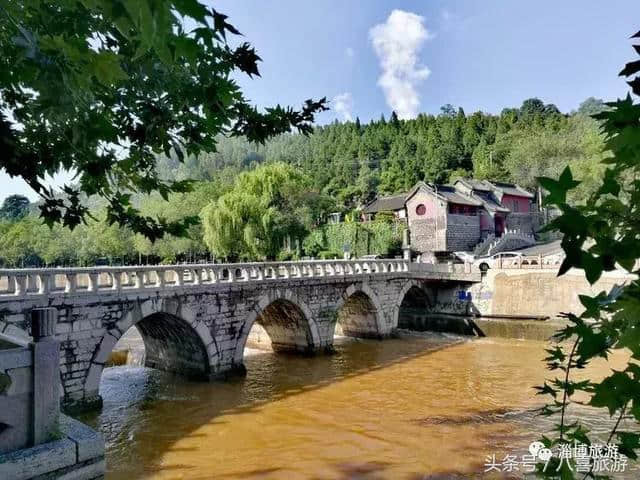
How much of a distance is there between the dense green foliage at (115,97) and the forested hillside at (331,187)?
10.9 ft

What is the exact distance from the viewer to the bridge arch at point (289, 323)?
19.7 metres

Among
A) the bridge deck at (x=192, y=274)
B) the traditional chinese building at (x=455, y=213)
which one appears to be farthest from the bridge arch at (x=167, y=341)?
the traditional chinese building at (x=455, y=213)

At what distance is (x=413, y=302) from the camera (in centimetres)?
2959

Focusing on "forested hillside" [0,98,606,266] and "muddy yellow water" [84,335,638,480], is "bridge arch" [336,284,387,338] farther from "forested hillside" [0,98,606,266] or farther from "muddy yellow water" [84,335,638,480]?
"forested hillside" [0,98,606,266]

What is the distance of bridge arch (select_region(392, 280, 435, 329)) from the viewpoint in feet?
88.0

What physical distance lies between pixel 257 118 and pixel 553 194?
3.60 metres

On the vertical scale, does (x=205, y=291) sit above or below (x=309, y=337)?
above

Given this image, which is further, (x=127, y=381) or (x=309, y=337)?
(x=309, y=337)

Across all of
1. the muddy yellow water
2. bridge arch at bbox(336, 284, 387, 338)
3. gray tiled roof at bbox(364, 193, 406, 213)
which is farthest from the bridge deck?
gray tiled roof at bbox(364, 193, 406, 213)

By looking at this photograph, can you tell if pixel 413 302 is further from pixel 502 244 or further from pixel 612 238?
pixel 612 238

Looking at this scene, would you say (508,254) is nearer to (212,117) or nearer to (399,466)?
(399,466)

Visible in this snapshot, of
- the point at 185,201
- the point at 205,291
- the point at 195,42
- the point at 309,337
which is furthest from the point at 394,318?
the point at 185,201

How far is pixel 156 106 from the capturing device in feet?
11.6

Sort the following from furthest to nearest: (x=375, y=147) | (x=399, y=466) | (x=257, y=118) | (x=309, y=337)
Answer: (x=375, y=147) < (x=309, y=337) < (x=399, y=466) < (x=257, y=118)
